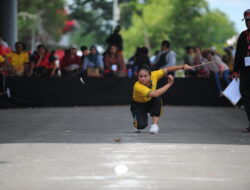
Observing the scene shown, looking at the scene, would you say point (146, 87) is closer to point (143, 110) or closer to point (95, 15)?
point (143, 110)

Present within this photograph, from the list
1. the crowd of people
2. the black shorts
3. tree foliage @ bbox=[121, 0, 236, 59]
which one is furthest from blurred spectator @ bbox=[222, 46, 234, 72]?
tree foliage @ bbox=[121, 0, 236, 59]

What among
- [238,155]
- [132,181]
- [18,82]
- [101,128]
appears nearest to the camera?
[132,181]

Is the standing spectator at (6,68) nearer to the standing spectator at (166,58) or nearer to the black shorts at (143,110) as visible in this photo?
the standing spectator at (166,58)

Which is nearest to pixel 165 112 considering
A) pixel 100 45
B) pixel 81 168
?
pixel 81 168

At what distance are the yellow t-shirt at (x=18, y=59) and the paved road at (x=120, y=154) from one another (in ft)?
20.6

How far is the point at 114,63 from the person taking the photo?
82.1ft

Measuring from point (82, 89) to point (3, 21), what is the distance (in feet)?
40.8

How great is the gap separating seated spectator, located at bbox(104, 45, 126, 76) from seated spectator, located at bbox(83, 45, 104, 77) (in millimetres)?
207

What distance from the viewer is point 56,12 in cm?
7838

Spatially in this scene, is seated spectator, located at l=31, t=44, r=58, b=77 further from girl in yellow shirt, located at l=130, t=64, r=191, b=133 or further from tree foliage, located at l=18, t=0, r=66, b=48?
tree foliage, located at l=18, t=0, r=66, b=48

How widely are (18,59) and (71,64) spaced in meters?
1.59

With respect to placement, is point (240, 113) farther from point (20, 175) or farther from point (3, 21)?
point (3, 21)

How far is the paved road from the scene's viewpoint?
8.33m

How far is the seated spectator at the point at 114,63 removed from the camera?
24903 mm
